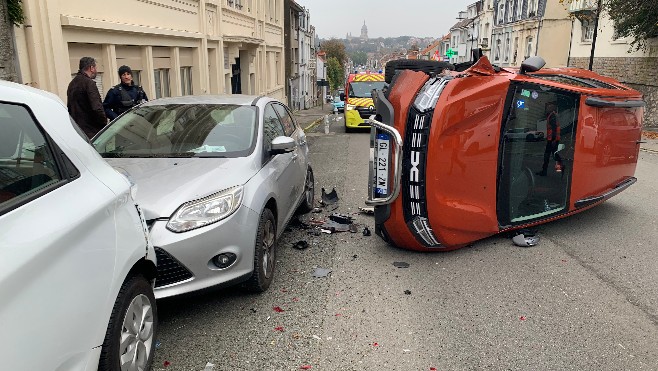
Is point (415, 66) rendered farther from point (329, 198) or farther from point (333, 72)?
point (333, 72)

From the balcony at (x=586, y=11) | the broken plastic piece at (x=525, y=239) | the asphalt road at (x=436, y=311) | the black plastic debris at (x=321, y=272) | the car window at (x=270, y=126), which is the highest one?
the balcony at (x=586, y=11)

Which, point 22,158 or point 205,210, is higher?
point 22,158

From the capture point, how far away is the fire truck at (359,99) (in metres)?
17.8

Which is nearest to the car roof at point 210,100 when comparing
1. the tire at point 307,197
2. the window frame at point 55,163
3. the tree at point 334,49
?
the tire at point 307,197

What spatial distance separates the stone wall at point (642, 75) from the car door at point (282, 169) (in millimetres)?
20033

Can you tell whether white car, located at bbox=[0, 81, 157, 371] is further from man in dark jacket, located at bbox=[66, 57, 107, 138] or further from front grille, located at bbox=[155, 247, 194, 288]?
man in dark jacket, located at bbox=[66, 57, 107, 138]

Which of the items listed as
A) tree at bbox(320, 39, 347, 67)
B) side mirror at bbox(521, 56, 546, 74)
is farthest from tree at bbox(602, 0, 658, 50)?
tree at bbox(320, 39, 347, 67)

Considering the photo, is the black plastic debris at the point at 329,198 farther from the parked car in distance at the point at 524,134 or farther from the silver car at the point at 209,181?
the parked car in distance at the point at 524,134

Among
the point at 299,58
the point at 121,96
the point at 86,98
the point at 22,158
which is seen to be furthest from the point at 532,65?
the point at 299,58

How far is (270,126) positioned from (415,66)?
1.67 m

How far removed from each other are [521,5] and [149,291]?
1674 inches

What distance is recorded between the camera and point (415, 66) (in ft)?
16.6

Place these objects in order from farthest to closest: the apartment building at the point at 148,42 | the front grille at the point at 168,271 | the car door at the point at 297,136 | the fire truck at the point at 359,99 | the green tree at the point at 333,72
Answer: the green tree at the point at 333,72
the fire truck at the point at 359,99
the apartment building at the point at 148,42
the car door at the point at 297,136
the front grille at the point at 168,271

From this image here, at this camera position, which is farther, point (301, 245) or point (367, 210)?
point (367, 210)
